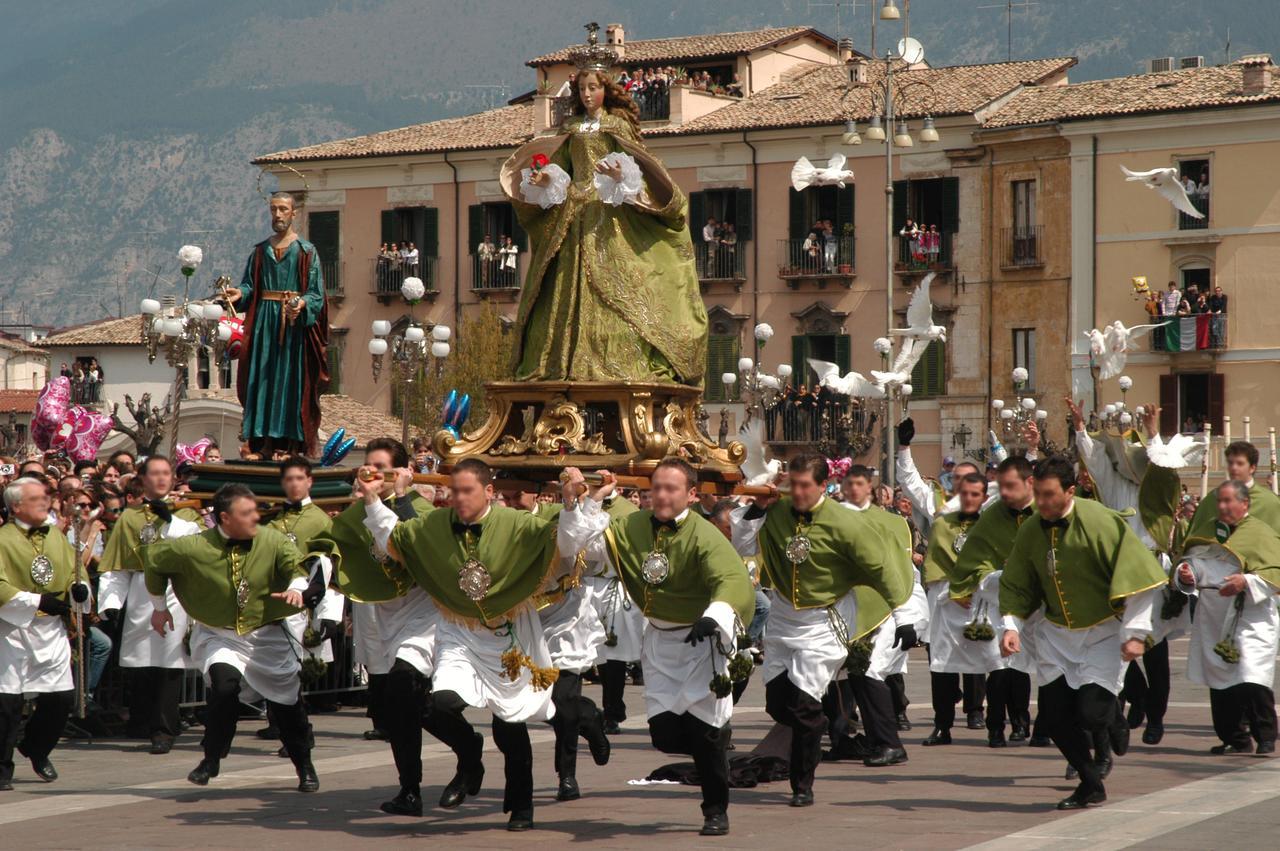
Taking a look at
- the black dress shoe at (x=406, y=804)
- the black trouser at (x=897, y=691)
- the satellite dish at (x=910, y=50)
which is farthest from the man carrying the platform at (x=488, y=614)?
the satellite dish at (x=910, y=50)

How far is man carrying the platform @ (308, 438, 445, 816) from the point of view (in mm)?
10758

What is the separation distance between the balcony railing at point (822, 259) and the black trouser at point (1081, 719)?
3424 centimetres

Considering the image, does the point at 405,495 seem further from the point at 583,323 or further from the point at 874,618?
the point at 583,323

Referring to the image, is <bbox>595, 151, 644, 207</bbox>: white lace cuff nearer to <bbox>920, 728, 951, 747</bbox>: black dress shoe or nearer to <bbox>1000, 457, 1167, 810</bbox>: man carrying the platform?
<bbox>920, 728, 951, 747</bbox>: black dress shoe

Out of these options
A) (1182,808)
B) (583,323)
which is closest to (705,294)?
(583,323)

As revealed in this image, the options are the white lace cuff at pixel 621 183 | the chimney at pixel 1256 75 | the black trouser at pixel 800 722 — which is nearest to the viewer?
the black trouser at pixel 800 722

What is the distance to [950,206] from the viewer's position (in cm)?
4412

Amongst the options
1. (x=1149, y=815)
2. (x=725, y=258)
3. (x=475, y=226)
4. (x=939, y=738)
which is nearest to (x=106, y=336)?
(x=475, y=226)

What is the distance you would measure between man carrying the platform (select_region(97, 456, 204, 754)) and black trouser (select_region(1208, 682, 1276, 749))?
21.2 feet

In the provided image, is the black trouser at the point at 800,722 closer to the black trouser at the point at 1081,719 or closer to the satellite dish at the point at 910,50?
the black trouser at the point at 1081,719

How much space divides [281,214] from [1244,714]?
752 centimetres

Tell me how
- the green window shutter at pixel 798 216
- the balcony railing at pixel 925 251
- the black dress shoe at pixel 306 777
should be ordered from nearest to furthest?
the black dress shoe at pixel 306 777 → the balcony railing at pixel 925 251 → the green window shutter at pixel 798 216

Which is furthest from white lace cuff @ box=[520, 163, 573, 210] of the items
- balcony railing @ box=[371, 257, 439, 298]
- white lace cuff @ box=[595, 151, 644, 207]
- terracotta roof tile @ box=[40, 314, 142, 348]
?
terracotta roof tile @ box=[40, 314, 142, 348]

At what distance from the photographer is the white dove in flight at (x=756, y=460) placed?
12.1 m
